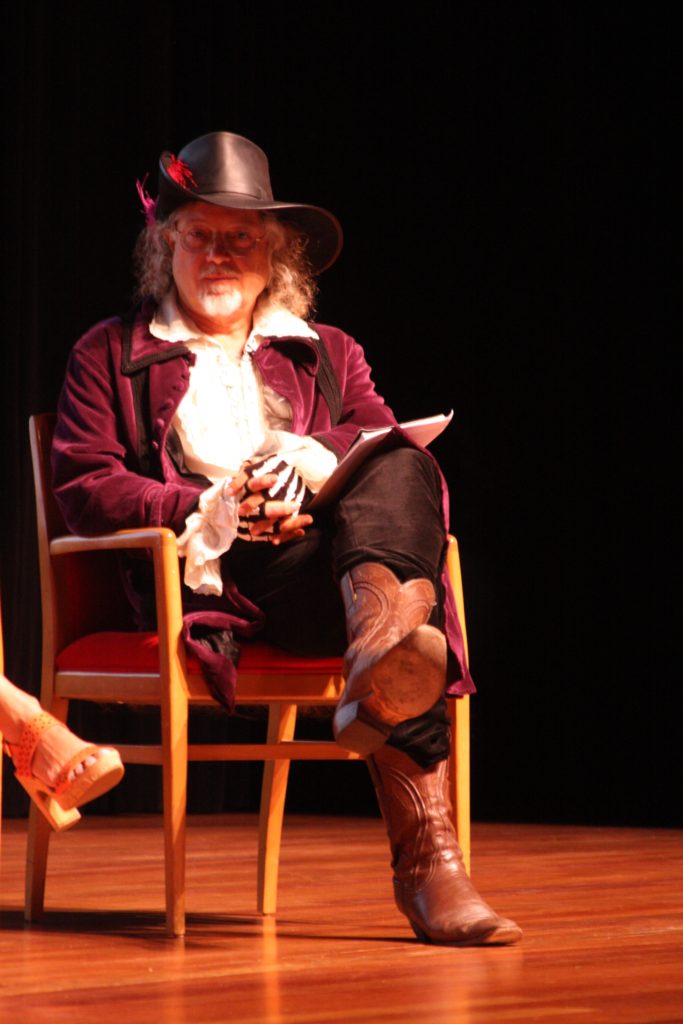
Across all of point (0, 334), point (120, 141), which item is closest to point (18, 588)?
point (0, 334)

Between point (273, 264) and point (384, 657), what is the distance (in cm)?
111

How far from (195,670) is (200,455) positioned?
17.3 inches

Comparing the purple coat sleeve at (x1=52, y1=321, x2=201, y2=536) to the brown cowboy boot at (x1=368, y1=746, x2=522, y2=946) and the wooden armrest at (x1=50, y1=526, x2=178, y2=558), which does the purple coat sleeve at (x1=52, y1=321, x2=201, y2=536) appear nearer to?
the wooden armrest at (x1=50, y1=526, x2=178, y2=558)

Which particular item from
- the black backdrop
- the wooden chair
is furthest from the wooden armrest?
the black backdrop

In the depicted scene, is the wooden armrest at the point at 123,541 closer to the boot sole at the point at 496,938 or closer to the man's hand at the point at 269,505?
the man's hand at the point at 269,505

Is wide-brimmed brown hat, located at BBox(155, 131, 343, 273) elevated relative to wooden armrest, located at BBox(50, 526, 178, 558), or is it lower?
elevated

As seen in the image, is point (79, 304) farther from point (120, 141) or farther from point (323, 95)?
point (323, 95)

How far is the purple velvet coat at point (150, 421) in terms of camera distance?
7.71ft

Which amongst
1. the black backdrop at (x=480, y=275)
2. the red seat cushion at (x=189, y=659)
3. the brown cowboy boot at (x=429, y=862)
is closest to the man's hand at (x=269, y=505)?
the red seat cushion at (x=189, y=659)

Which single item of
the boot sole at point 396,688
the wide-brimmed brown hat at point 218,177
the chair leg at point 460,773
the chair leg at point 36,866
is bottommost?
the chair leg at point 36,866

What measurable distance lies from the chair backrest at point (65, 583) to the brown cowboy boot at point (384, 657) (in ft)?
2.08

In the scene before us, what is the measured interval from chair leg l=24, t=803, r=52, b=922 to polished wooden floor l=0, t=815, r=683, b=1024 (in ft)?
0.11

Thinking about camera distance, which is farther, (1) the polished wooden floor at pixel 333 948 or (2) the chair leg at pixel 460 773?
(2) the chair leg at pixel 460 773

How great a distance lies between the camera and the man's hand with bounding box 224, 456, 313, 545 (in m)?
2.26
